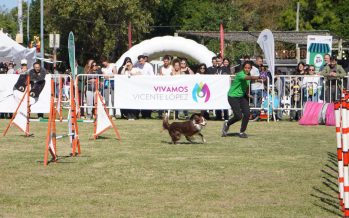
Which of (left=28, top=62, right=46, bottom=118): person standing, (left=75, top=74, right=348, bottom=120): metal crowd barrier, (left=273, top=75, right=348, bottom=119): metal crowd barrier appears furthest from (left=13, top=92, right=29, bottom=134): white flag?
(left=273, top=75, right=348, bottom=119): metal crowd barrier

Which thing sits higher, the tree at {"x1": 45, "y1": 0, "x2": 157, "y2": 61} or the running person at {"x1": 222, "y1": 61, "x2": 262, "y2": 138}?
the tree at {"x1": 45, "y1": 0, "x2": 157, "y2": 61}

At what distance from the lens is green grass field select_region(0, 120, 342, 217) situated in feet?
32.9

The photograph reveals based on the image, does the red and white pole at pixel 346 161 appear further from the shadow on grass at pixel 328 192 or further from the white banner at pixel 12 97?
the white banner at pixel 12 97

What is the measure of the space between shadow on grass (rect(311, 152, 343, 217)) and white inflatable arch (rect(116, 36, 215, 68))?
1763cm

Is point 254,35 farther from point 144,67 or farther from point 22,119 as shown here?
point 22,119

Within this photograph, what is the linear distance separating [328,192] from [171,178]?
240 cm

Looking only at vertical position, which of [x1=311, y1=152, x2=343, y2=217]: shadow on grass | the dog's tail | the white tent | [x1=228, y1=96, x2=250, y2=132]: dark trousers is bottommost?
[x1=311, y1=152, x2=343, y2=217]: shadow on grass

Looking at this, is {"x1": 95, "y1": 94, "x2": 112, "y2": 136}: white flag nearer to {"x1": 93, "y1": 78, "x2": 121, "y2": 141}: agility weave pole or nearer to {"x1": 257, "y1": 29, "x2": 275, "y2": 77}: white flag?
{"x1": 93, "y1": 78, "x2": 121, "y2": 141}: agility weave pole

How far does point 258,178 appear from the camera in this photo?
41.7 ft

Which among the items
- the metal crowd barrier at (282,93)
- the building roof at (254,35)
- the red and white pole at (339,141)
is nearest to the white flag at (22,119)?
the metal crowd barrier at (282,93)

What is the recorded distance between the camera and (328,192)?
1129cm

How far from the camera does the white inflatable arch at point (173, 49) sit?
31.7 metres

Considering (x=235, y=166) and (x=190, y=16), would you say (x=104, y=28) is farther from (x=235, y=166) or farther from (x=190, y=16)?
(x=235, y=166)

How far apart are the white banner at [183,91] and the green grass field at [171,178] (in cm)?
669
